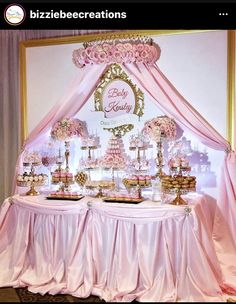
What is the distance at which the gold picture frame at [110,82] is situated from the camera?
157 inches

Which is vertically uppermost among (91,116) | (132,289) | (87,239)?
(91,116)

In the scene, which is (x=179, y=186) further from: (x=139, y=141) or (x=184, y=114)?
(x=184, y=114)

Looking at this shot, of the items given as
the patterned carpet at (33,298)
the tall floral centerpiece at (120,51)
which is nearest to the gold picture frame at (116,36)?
the tall floral centerpiece at (120,51)

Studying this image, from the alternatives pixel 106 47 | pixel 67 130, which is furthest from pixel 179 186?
pixel 106 47

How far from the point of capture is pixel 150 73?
385 centimetres

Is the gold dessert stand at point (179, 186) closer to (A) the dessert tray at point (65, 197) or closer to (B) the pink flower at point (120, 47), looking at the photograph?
(A) the dessert tray at point (65, 197)

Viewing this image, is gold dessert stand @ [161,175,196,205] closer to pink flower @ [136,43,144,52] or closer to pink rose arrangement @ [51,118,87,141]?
pink rose arrangement @ [51,118,87,141]

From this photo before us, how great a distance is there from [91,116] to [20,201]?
121 cm

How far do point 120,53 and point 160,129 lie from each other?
3.00 ft

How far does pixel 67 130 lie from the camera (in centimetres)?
396

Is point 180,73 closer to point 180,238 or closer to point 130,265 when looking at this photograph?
point 180,238

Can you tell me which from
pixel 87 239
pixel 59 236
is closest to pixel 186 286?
pixel 87 239

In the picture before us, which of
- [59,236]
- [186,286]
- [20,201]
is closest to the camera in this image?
[186,286]

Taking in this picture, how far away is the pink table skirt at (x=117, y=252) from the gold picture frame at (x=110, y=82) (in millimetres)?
1117
